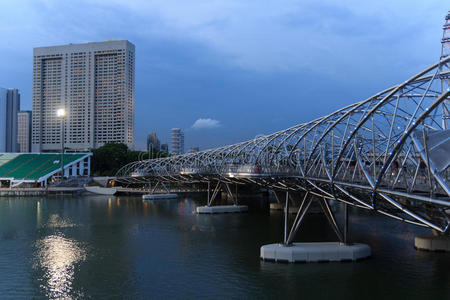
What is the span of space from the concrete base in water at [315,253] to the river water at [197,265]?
696mm

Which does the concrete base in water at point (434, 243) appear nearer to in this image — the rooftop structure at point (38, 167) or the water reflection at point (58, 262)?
the water reflection at point (58, 262)

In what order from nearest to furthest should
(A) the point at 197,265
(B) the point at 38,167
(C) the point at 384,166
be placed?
1. (C) the point at 384,166
2. (A) the point at 197,265
3. (B) the point at 38,167

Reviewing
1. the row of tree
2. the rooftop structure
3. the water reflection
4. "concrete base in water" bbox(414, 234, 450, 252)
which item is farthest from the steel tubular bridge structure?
the row of tree

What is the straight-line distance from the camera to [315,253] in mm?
36750

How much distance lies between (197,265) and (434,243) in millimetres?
20551

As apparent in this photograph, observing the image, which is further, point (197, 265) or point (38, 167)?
point (38, 167)

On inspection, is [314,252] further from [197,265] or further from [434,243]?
[434,243]

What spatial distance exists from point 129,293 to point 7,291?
829cm

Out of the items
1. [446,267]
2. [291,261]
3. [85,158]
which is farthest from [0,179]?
[446,267]

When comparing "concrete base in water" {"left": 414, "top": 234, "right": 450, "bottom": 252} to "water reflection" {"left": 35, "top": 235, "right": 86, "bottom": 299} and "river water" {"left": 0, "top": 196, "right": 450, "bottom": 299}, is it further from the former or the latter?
"water reflection" {"left": 35, "top": 235, "right": 86, "bottom": 299}

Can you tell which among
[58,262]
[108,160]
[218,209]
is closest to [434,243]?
[58,262]

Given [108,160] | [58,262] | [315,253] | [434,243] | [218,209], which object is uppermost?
[108,160]

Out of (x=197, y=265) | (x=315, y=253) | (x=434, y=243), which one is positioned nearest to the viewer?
(x=315, y=253)

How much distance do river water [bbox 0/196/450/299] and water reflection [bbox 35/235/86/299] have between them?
0.07 m
